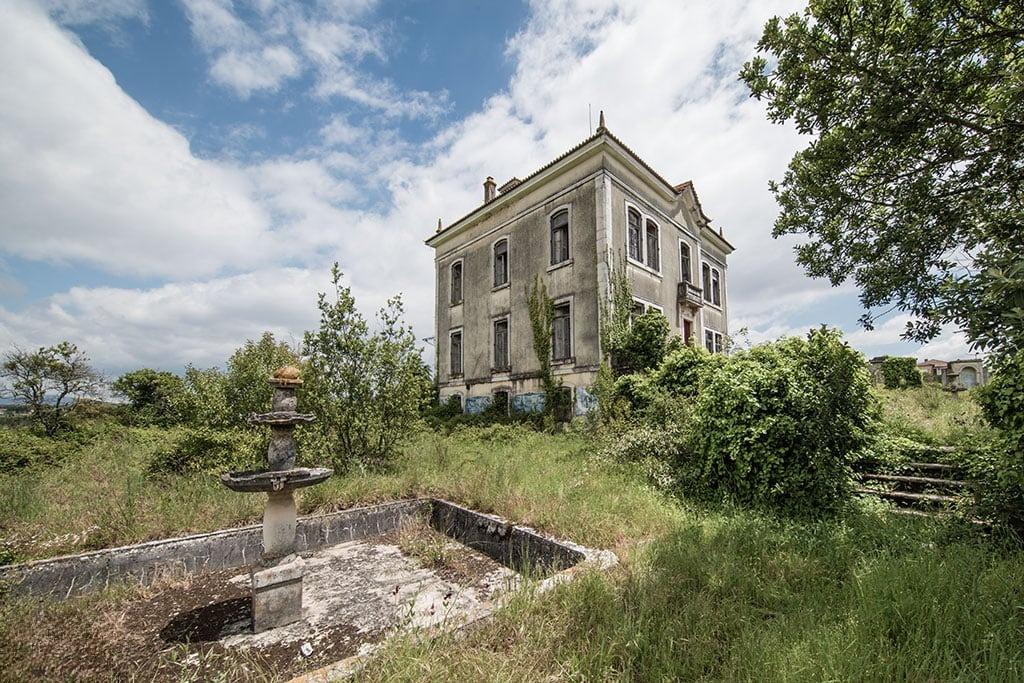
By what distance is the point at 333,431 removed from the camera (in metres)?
7.99

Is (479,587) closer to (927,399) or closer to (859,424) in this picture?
(859,424)

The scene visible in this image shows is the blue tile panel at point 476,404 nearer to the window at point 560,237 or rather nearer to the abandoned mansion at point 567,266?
the abandoned mansion at point 567,266

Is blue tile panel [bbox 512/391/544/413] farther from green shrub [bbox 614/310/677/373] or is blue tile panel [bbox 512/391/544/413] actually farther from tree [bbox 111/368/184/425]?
tree [bbox 111/368/184/425]

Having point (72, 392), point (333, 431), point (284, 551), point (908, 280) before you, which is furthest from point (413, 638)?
point (72, 392)

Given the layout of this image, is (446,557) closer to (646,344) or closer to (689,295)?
(646,344)

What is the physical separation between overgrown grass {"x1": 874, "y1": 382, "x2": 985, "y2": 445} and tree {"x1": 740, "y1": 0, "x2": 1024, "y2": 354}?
80.1 inches

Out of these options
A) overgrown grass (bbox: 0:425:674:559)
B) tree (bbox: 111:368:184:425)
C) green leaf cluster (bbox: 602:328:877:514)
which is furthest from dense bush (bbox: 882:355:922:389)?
tree (bbox: 111:368:184:425)

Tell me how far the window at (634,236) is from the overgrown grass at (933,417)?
7.94 meters

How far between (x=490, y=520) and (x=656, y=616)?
2.84 metres

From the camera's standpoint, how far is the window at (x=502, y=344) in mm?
17078

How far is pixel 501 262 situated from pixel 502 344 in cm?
347

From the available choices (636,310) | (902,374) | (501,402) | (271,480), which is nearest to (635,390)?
(636,310)

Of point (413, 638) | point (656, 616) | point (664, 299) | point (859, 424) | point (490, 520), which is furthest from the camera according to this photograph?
point (664, 299)

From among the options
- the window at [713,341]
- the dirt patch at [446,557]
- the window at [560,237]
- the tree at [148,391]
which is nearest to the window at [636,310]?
the window at [560,237]
